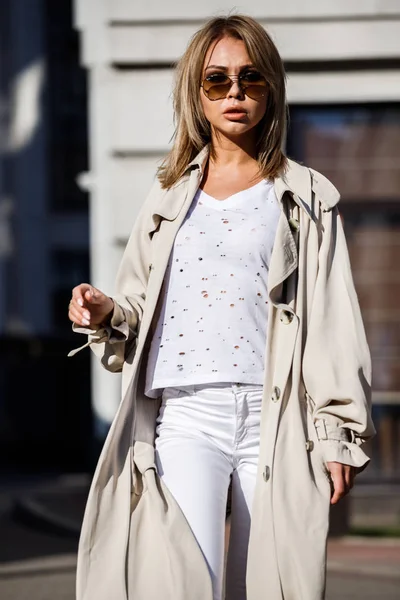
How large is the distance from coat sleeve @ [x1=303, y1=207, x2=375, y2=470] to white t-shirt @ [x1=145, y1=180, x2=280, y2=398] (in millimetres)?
146

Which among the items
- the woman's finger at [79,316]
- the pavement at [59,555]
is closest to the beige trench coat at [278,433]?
the woman's finger at [79,316]

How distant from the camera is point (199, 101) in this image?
356cm

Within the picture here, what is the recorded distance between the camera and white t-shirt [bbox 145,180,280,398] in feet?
10.6

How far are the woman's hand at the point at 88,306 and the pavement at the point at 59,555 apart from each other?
331 centimetres

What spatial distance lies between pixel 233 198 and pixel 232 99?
28 cm

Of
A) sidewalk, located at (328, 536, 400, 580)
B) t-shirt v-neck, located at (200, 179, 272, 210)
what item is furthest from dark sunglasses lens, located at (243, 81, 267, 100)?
sidewalk, located at (328, 536, 400, 580)

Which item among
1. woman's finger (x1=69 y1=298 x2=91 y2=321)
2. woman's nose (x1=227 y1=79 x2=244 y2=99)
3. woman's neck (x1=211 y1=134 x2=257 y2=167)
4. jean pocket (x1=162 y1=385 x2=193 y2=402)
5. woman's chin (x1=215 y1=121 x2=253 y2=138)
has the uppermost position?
woman's nose (x1=227 y1=79 x2=244 y2=99)

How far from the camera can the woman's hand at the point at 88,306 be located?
3.18 m

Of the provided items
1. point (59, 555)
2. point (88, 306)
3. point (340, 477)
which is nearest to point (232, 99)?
point (88, 306)

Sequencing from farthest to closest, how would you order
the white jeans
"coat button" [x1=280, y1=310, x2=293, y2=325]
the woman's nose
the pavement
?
the pavement → the woman's nose → "coat button" [x1=280, y1=310, x2=293, y2=325] → the white jeans

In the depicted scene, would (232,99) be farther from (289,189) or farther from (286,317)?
(286,317)

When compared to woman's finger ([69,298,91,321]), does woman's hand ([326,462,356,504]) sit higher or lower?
lower

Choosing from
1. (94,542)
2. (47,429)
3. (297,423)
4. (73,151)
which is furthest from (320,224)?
(73,151)

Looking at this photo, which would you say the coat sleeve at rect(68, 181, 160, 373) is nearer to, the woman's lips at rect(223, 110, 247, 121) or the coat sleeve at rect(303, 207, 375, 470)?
the woman's lips at rect(223, 110, 247, 121)
